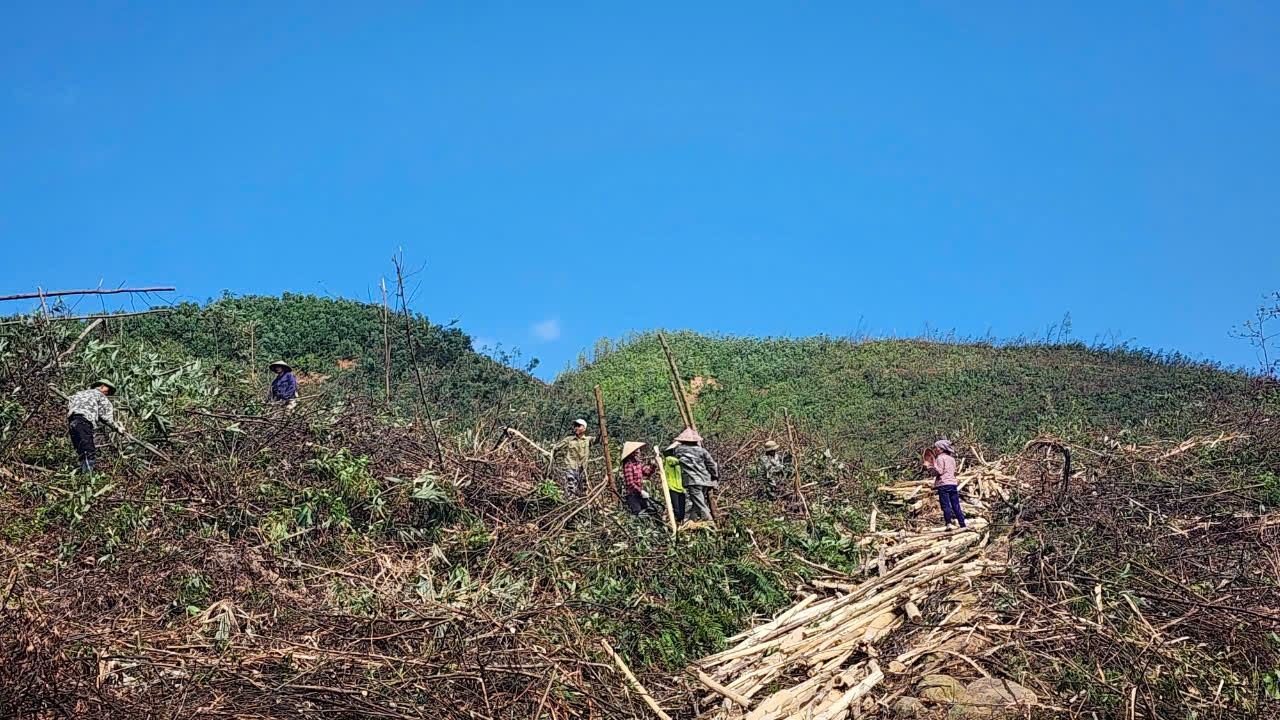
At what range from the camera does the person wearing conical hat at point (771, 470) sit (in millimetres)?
14359

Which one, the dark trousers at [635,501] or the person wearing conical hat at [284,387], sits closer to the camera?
the dark trousers at [635,501]

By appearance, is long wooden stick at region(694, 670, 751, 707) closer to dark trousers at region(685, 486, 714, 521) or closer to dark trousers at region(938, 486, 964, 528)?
dark trousers at region(685, 486, 714, 521)

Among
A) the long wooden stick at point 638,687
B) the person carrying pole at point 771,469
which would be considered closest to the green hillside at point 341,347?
the person carrying pole at point 771,469

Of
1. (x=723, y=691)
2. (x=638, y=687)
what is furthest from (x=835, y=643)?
(x=638, y=687)

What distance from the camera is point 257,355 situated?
20.2m

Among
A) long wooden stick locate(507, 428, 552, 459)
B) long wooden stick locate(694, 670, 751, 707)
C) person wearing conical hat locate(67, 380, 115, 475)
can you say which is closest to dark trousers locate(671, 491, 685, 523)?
long wooden stick locate(507, 428, 552, 459)

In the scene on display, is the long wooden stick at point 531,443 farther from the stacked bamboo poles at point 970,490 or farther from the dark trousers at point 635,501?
the stacked bamboo poles at point 970,490

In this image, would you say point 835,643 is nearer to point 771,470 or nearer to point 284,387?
point 771,470

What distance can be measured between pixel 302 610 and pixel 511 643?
5.85 feet

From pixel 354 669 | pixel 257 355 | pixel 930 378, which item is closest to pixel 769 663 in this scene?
pixel 354 669

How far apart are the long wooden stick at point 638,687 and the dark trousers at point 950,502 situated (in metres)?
6.03

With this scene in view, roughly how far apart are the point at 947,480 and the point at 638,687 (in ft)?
20.5

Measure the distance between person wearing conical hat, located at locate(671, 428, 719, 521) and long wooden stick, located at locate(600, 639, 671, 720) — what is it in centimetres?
399

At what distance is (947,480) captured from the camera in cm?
1253
